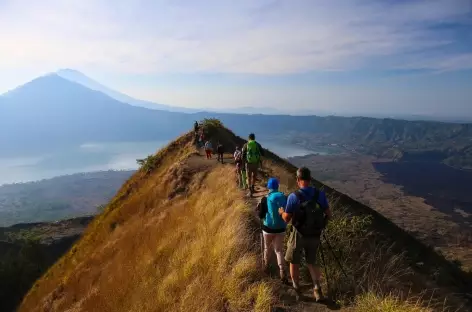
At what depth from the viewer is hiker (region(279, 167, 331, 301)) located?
279 inches

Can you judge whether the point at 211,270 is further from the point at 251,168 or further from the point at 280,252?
the point at 251,168

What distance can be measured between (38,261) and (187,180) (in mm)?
39638

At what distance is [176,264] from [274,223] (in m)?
3.79

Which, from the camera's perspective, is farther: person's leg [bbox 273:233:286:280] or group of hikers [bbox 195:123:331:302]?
person's leg [bbox 273:233:286:280]

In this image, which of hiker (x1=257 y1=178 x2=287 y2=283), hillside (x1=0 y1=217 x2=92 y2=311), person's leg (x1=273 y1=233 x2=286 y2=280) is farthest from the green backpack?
hillside (x1=0 y1=217 x2=92 y2=311)

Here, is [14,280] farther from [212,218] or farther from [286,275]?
[286,275]

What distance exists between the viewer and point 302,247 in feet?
24.2

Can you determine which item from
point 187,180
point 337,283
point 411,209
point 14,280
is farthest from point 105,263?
point 411,209

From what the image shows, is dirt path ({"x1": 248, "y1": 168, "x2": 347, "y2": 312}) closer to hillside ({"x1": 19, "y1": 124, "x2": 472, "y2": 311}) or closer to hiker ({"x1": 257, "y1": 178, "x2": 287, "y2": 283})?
hillside ({"x1": 19, "y1": 124, "x2": 472, "y2": 311})

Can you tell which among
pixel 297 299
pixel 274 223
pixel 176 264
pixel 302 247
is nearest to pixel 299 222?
pixel 302 247

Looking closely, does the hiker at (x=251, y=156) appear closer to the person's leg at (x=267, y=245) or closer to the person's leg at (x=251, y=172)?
the person's leg at (x=251, y=172)

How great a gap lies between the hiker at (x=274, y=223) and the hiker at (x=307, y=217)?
3.05 feet

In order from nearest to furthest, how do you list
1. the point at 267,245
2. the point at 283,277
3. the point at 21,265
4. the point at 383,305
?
the point at 383,305 < the point at 283,277 < the point at 267,245 < the point at 21,265

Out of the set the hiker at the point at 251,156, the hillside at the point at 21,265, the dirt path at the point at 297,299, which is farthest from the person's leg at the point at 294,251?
the hillside at the point at 21,265
